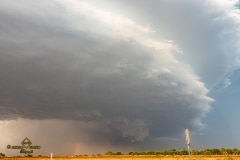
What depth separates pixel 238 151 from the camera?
88500mm

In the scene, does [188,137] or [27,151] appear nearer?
[188,137]

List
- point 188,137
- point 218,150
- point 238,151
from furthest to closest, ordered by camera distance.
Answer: point 218,150, point 238,151, point 188,137

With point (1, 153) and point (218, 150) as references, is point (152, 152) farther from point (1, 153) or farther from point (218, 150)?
point (1, 153)

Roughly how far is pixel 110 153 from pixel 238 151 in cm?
4185

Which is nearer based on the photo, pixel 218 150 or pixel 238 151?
pixel 238 151

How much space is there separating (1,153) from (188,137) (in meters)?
94.0

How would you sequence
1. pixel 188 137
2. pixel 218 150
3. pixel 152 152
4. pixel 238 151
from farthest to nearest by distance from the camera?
pixel 152 152 → pixel 218 150 → pixel 238 151 → pixel 188 137

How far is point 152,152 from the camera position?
4139 inches

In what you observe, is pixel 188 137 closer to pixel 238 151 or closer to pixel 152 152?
pixel 238 151

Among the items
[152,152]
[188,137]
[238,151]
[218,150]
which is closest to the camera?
[188,137]

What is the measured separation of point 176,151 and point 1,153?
59621 mm

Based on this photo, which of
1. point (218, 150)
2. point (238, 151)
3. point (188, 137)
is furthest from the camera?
point (218, 150)

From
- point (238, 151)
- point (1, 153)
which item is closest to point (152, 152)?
point (238, 151)

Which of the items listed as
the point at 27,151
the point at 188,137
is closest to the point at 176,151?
the point at 27,151
